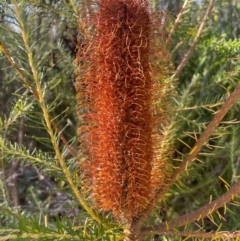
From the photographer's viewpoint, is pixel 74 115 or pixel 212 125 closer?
pixel 212 125

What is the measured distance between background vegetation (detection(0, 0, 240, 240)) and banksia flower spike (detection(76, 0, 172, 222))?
3 centimetres

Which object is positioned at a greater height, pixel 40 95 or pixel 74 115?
pixel 40 95

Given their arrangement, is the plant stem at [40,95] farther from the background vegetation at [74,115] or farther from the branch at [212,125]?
the branch at [212,125]

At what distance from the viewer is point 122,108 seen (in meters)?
0.45

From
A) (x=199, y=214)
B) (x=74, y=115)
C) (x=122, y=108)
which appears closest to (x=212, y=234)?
(x=199, y=214)

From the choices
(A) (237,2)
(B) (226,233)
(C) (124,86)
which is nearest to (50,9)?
(C) (124,86)

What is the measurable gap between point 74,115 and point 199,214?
20.8 inches

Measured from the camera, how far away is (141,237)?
520 mm

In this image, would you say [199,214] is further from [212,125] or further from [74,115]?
[74,115]

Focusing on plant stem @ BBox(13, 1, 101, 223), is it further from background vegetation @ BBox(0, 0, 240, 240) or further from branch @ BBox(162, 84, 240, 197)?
branch @ BBox(162, 84, 240, 197)

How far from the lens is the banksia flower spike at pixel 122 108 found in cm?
44

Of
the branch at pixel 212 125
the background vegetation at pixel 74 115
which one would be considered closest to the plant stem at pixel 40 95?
the background vegetation at pixel 74 115

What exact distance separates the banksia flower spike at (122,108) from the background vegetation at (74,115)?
0.03 meters

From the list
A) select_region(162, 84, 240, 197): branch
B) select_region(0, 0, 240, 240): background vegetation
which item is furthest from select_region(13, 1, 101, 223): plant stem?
select_region(162, 84, 240, 197): branch
